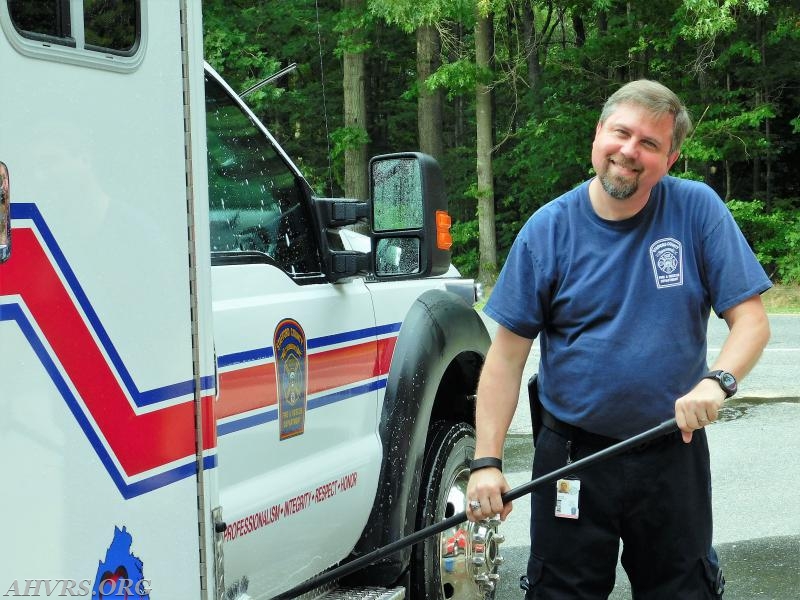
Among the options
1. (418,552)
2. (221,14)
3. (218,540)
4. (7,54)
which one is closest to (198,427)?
(218,540)

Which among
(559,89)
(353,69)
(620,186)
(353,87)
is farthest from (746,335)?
(559,89)

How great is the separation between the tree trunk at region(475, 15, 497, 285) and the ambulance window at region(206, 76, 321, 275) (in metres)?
19.7

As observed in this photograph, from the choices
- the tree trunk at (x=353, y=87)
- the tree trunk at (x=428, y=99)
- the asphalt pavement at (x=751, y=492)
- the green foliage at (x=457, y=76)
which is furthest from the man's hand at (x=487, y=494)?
the tree trunk at (x=428, y=99)

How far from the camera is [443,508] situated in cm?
419

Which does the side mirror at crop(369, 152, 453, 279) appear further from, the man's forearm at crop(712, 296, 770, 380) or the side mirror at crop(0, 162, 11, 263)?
the side mirror at crop(0, 162, 11, 263)

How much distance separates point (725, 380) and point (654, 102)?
2.41 feet

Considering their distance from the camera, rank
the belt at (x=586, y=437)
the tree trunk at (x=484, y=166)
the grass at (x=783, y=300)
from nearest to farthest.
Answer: the belt at (x=586, y=437) → the grass at (x=783, y=300) → the tree trunk at (x=484, y=166)

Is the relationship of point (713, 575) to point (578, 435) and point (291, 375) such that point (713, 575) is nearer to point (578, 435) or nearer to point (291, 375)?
point (578, 435)

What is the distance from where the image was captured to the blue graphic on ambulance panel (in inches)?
82.1

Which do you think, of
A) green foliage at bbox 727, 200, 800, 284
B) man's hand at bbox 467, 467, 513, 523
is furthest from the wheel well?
green foliage at bbox 727, 200, 800, 284

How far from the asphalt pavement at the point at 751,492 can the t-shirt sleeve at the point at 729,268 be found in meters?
2.55

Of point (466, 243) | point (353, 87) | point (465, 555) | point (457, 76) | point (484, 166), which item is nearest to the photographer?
point (465, 555)

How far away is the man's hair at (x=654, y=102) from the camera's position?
3.01 metres

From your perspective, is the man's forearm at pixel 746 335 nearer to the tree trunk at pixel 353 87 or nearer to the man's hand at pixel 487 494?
the man's hand at pixel 487 494
